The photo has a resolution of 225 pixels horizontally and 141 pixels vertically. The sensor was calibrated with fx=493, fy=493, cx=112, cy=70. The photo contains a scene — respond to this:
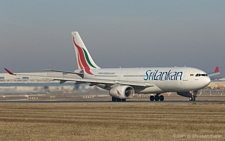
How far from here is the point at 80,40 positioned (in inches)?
2665

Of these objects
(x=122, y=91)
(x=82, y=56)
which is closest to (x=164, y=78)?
(x=122, y=91)

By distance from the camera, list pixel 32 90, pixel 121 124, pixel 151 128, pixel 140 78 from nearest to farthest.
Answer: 1. pixel 151 128
2. pixel 121 124
3. pixel 140 78
4. pixel 32 90

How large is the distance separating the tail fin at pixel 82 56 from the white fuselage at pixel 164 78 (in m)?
3.91

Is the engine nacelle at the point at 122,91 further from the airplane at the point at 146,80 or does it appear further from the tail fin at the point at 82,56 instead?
the tail fin at the point at 82,56

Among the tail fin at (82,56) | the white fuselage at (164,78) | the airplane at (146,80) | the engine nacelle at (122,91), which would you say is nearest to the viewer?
the white fuselage at (164,78)

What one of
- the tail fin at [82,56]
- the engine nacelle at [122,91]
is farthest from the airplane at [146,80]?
the tail fin at [82,56]

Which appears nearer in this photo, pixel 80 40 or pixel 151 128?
pixel 151 128

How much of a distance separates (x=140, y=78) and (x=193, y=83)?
7.45m

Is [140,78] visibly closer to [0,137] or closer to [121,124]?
[121,124]

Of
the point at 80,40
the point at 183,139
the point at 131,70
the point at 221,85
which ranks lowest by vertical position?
the point at 183,139

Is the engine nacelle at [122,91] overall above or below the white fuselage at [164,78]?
below

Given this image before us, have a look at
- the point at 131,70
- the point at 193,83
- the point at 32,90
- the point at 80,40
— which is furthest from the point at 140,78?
the point at 32,90

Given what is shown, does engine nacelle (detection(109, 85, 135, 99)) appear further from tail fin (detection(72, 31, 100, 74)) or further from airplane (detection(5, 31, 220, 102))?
tail fin (detection(72, 31, 100, 74))

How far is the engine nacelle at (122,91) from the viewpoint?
5641 cm
